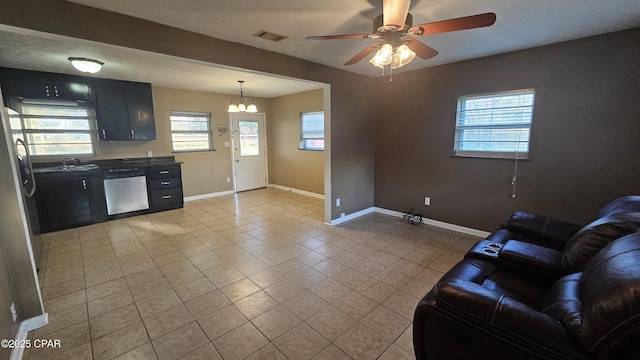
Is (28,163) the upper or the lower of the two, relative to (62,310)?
upper

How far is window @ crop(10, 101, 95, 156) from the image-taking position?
424cm

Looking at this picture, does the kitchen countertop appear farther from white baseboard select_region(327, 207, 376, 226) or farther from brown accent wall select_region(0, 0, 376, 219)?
white baseboard select_region(327, 207, 376, 226)

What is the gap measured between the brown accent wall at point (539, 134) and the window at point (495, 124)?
0.10 m

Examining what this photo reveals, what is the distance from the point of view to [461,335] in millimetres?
1295

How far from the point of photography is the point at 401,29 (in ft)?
5.93

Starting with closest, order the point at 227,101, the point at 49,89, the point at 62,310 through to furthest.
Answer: the point at 62,310 < the point at 49,89 < the point at 227,101

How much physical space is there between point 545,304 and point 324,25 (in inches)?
104

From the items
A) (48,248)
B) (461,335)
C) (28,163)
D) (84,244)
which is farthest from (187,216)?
(461,335)

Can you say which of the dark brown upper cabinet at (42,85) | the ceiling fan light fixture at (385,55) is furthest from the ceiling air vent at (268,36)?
the dark brown upper cabinet at (42,85)

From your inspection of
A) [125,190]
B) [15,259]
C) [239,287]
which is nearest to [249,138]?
[125,190]

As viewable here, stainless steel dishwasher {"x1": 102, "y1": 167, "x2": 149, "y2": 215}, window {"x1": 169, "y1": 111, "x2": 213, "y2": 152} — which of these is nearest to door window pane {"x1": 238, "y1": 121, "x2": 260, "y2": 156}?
window {"x1": 169, "y1": 111, "x2": 213, "y2": 152}

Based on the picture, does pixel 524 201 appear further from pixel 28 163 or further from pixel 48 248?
pixel 48 248

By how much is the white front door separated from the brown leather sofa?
596 centimetres

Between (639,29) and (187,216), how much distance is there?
642 centimetres
